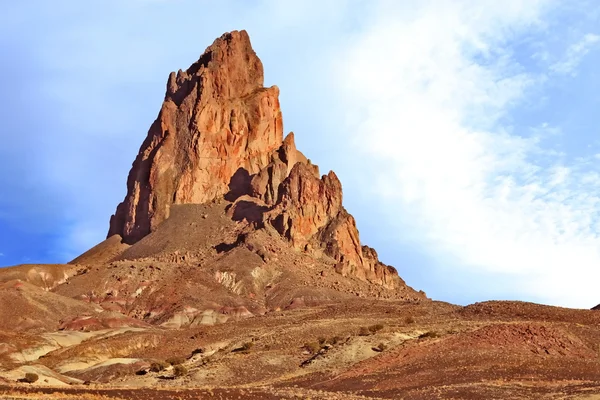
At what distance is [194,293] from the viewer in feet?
380

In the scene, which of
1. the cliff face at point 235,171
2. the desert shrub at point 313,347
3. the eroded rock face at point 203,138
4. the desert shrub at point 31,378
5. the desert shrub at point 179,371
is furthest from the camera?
the eroded rock face at point 203,138

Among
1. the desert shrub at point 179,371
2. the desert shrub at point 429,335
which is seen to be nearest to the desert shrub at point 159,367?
the desert shrub at point 179,371

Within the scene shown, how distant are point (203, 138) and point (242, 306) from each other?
51.4 metres

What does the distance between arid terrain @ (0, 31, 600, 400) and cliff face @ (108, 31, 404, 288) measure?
1.13 ft

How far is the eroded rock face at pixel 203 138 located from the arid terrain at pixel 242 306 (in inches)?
14.6

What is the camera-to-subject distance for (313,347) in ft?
204

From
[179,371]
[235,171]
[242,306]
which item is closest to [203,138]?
[235,171]

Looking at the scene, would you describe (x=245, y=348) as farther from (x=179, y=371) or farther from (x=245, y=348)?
(x=179, y=371)

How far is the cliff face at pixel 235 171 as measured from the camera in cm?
14650

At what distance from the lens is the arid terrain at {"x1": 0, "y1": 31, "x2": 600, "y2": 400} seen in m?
45.2

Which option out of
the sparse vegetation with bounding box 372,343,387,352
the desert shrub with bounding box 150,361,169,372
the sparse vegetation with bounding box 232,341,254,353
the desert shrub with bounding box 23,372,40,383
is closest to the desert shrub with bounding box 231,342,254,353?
the sparse vegetation with bounding box 232,341,254,353

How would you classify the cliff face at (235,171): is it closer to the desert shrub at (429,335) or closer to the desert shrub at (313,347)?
the desert shrub at (313,347)

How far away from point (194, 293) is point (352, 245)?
4308 cm

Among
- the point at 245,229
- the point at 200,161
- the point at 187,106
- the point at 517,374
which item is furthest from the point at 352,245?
the point at 517,374
